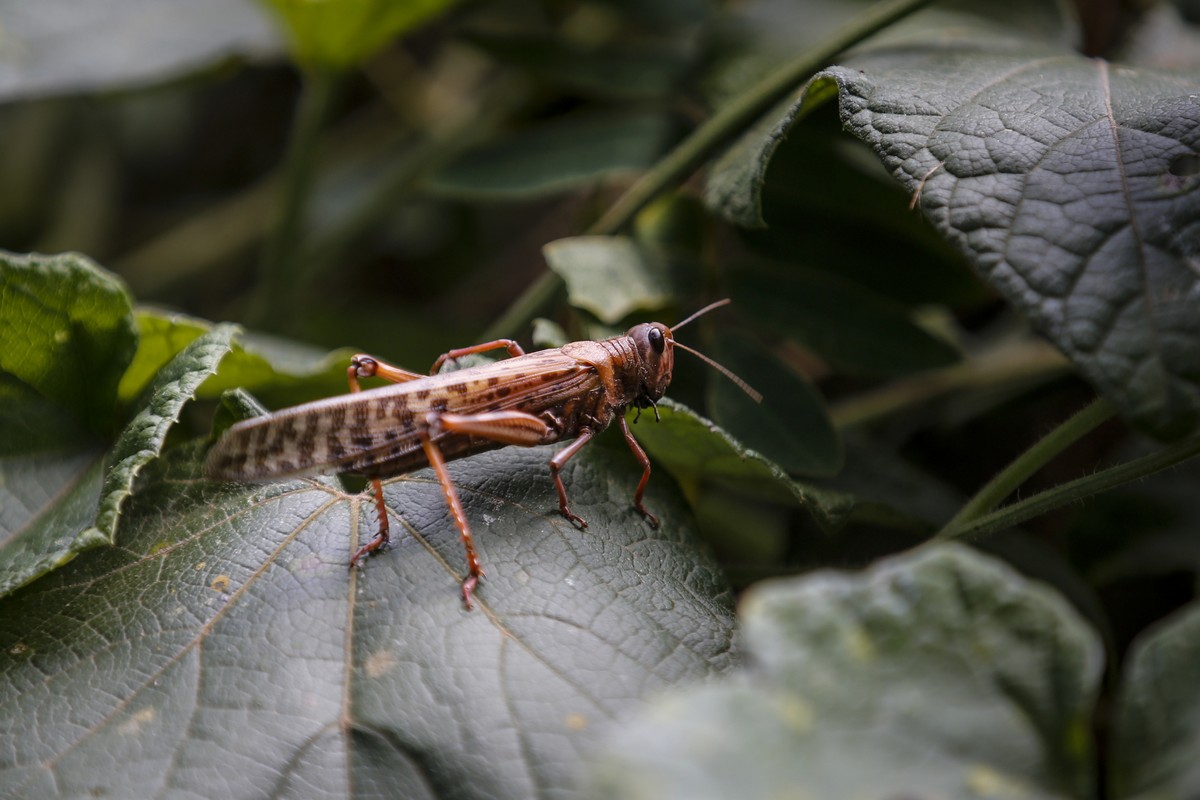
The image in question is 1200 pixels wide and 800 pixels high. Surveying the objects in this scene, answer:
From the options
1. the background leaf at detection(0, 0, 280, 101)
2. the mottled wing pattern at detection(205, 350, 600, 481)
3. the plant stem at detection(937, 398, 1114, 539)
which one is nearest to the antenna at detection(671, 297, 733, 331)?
the mottled wing pattern at detection(205, 350, 600, 481)

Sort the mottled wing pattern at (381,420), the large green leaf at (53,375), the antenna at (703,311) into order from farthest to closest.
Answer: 1. the antenna at (703,311)
2. the large green leaf at (53,375)
3. the mottled wing pattern at (381,420)

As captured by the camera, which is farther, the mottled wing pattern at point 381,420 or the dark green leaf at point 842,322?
the dark green leaf at point 842,322

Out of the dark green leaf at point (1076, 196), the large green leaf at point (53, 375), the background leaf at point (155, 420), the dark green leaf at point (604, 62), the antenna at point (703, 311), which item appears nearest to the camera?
the dark green leaf at point (1076, 196)

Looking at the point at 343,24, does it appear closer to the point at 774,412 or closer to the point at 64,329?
the point at 64,329

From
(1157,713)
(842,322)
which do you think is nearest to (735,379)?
(842,322)

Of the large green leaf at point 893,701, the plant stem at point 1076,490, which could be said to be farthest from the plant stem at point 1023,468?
the large green leaf at point 893,701

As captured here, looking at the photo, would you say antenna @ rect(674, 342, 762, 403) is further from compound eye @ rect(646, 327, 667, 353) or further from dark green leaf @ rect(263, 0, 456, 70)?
dark green leaf @ rect(263, 0, 456, 70)

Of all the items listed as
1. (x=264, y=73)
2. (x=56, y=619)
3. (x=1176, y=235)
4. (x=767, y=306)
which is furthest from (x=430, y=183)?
(x=264, y=73)

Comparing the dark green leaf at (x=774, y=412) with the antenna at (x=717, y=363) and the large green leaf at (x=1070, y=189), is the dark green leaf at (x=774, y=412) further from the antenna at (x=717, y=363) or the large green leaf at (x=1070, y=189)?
the large green leaf at (x=1070, y=189)
